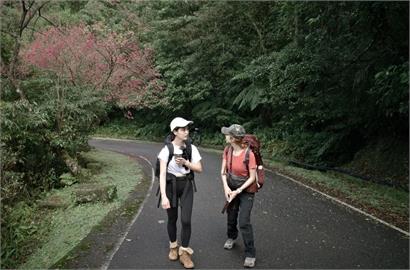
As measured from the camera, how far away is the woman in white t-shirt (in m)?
5.45

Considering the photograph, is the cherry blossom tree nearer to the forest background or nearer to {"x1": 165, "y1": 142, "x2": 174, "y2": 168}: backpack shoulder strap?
the forest background

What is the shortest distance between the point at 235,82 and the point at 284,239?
1873cm

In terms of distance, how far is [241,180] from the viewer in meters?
5.77

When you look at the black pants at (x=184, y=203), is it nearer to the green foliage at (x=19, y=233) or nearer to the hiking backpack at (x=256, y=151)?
the hiking backpack at (x=256, y=151)

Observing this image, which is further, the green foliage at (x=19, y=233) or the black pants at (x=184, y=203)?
the green foliage at (x=19, y=233)

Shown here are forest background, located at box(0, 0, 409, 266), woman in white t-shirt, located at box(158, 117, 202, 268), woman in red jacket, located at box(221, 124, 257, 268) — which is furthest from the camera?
forest background, located at box(0, 0, 409, 266)

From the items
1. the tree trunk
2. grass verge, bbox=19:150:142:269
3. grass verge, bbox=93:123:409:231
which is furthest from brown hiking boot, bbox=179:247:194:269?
the tree trunk

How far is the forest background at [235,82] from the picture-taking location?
10453 millimetres

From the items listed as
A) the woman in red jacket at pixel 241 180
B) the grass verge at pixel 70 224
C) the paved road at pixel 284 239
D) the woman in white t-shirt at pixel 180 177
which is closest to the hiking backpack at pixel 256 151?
the woman in red jacket at pixel 241 180

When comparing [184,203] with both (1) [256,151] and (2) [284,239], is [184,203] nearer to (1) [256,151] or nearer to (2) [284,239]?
(1) [256,151]

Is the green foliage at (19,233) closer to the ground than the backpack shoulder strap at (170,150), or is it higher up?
closer to the ground

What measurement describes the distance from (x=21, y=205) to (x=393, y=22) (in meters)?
9.71

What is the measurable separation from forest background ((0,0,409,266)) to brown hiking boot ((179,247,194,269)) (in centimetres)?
333

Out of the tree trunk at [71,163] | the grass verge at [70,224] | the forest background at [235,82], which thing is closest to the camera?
the grass verge at [70,224]
